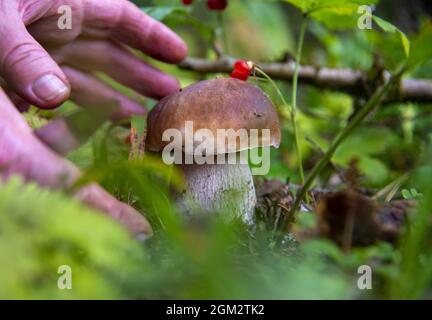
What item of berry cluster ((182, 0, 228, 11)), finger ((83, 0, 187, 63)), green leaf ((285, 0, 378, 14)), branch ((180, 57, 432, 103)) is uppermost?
berry cluster ((182, 0, 228, 11))

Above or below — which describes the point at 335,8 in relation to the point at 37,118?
above

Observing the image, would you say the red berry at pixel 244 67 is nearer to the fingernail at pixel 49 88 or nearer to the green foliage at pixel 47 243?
the fingernail at pixel 49 88

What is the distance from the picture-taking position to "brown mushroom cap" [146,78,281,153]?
1.15m

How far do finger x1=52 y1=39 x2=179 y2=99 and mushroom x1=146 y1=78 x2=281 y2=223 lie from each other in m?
0.75

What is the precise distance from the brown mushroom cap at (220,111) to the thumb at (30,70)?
27cm

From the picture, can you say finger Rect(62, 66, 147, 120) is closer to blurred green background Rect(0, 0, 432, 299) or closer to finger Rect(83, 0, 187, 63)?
finger Rect(83, 0, 187, 63)

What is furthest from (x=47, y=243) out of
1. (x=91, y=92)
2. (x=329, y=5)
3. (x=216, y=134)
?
(x=91, y=92)

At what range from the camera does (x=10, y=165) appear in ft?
2.94

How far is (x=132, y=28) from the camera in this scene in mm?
1926

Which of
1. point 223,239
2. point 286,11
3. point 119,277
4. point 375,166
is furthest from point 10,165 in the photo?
point 286,11

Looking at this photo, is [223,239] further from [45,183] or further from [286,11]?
[286,11]

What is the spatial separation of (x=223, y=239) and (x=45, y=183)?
383 millimetres

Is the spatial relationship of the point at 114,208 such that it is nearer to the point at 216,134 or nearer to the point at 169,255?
the point at 169,255

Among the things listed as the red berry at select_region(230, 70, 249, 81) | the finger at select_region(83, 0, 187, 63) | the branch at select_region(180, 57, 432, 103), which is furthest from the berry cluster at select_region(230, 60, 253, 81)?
the branch at select_region(180, 57, 432, 103)
